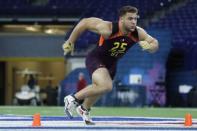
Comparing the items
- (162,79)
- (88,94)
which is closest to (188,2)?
(162,79)

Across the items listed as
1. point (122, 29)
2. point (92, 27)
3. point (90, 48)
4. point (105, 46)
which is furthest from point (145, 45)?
point (90, 48)

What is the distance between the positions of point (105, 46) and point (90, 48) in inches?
726

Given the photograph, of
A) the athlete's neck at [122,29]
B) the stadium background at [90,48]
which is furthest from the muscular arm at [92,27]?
the stadium background at [90,48]

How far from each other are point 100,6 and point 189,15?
4037 mm

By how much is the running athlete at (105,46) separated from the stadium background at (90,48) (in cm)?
1492

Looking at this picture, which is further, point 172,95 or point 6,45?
point 6,45

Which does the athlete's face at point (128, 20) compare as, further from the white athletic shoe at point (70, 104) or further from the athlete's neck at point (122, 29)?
the white athletic shoe at point (70, 104)

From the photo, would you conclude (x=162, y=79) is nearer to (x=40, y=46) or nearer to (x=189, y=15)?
(x=189, y=15)

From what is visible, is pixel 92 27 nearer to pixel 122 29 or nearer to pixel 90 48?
pixel 122 29

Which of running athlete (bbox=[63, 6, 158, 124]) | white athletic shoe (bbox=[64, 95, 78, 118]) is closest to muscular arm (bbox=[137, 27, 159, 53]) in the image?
running athlete (bbox=[63, 6, 158, 124])

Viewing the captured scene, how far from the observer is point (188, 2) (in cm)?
2900

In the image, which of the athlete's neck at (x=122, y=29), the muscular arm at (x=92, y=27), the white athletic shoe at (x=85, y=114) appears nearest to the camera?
the muscular arm at (x=92, y=27)

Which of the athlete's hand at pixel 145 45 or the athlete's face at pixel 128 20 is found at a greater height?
the athlete's face at pixel 128 20

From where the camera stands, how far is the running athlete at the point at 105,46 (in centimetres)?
859
